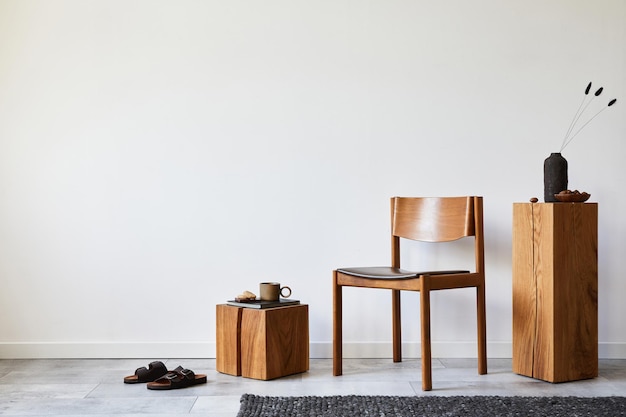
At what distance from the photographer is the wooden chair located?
2584 millimetres

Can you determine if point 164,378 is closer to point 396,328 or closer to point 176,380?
point 176,380

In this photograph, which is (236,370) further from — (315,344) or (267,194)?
(267,194)

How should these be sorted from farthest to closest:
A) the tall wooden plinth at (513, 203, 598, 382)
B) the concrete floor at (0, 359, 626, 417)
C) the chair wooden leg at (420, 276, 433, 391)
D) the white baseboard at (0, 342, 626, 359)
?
the white baseboard at (0, 342, 626, 359) < the tall wooden plinth at (513, 203, 598, 382) < the chair wooden leg at (420, 276, 433, 391) < the concrete floor at (0, 359, 626, 417)

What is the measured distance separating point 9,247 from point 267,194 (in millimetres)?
1170

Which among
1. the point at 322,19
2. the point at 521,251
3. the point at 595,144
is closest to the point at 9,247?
the point at 322,19

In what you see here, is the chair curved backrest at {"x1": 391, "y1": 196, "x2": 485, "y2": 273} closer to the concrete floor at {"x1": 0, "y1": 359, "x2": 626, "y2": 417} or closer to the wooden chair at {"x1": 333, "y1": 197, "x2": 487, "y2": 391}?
the wooden chair at {"x1": 333, "y1": 197, "x2": 487, "y2": 391}

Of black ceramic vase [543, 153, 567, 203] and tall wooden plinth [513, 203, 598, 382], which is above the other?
black ceramic vase [543, 153, 567, 203]

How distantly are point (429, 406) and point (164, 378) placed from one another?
0.96 metres

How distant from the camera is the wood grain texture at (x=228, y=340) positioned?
2826 mm

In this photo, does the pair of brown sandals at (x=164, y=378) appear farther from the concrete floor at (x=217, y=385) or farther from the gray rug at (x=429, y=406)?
the gray rug at (x=429, y=406)

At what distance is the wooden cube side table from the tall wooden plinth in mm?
845

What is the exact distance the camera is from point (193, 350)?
10.5 feet

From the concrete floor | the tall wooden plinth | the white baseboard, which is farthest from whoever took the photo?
the white baseboard

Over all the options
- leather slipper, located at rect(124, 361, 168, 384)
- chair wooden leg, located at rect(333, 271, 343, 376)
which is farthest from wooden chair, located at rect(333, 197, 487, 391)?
leather slipper, located at rect(124, 361, 168, 384)
